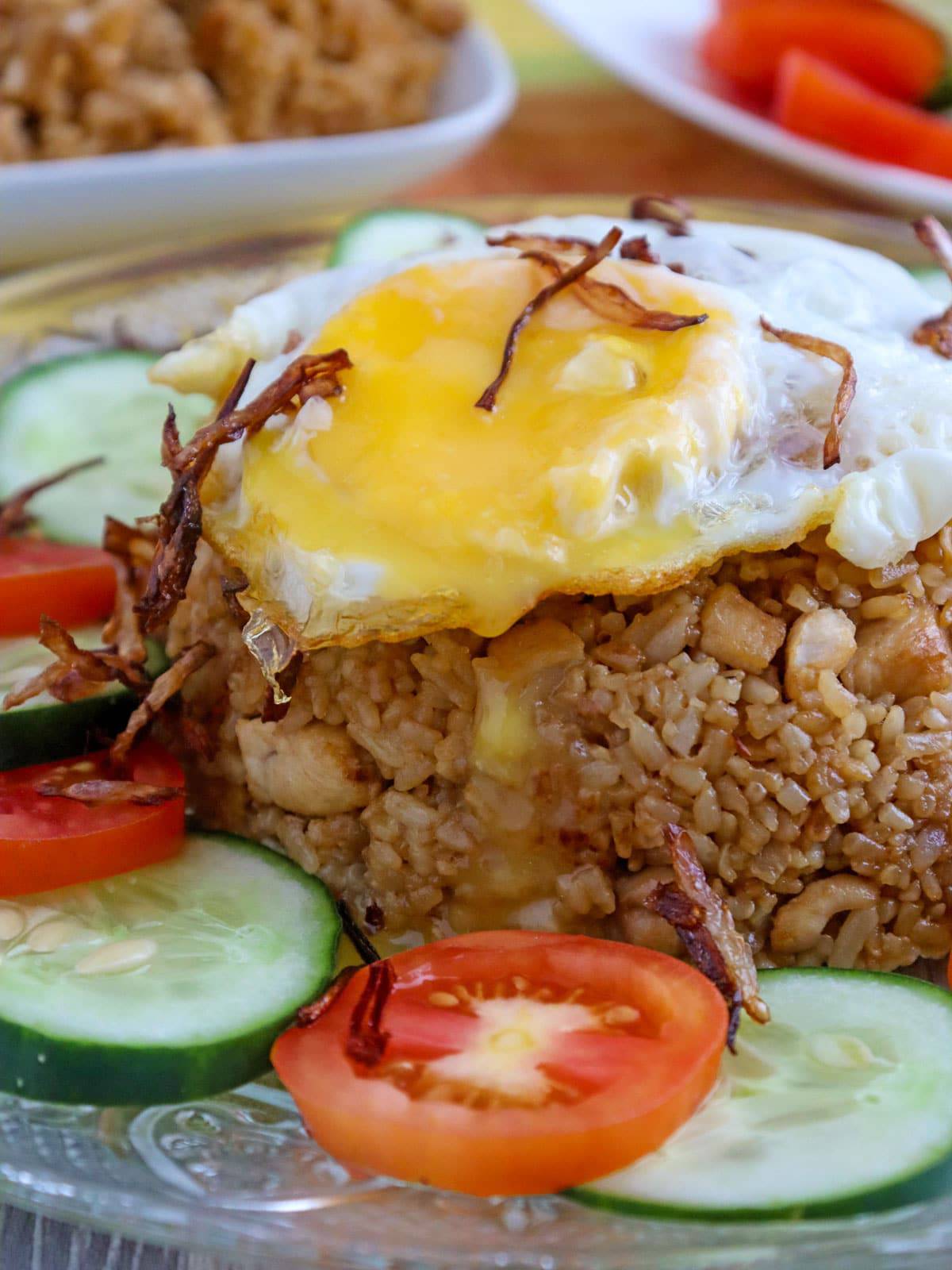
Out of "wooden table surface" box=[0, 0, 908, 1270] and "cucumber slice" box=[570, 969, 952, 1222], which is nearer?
"cucumber slice" box=[570, 969, 952, 1222]

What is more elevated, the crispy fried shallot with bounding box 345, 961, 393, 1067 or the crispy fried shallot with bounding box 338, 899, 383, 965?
the crispy fried shallot with bounding box 345, 961, 393, 1067

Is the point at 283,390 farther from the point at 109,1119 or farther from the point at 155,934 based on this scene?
the point at 109,1119

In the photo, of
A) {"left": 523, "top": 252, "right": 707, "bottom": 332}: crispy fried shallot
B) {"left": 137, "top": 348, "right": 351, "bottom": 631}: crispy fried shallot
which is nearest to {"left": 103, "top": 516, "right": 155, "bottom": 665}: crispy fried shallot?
{"left": 137, "top": 348, "right": 351, "bottom": 631}: crispy fried shallot

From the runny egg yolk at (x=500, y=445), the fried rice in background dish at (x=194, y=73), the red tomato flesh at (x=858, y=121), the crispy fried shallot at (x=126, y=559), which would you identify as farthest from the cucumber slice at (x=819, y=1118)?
the red tomato flesh at (x=858, y=121)

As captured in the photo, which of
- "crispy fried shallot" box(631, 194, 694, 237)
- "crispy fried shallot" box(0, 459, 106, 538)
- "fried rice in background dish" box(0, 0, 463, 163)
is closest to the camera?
"crispy fried shallot" box(631, 194, 694, 237)

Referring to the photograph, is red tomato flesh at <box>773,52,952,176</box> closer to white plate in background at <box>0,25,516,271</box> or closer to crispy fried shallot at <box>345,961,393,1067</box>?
white plate in background at <box>0,25,516,271</box>

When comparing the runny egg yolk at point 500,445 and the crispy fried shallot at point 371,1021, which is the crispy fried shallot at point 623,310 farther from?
the crispy fried shallot at point 371,1021
